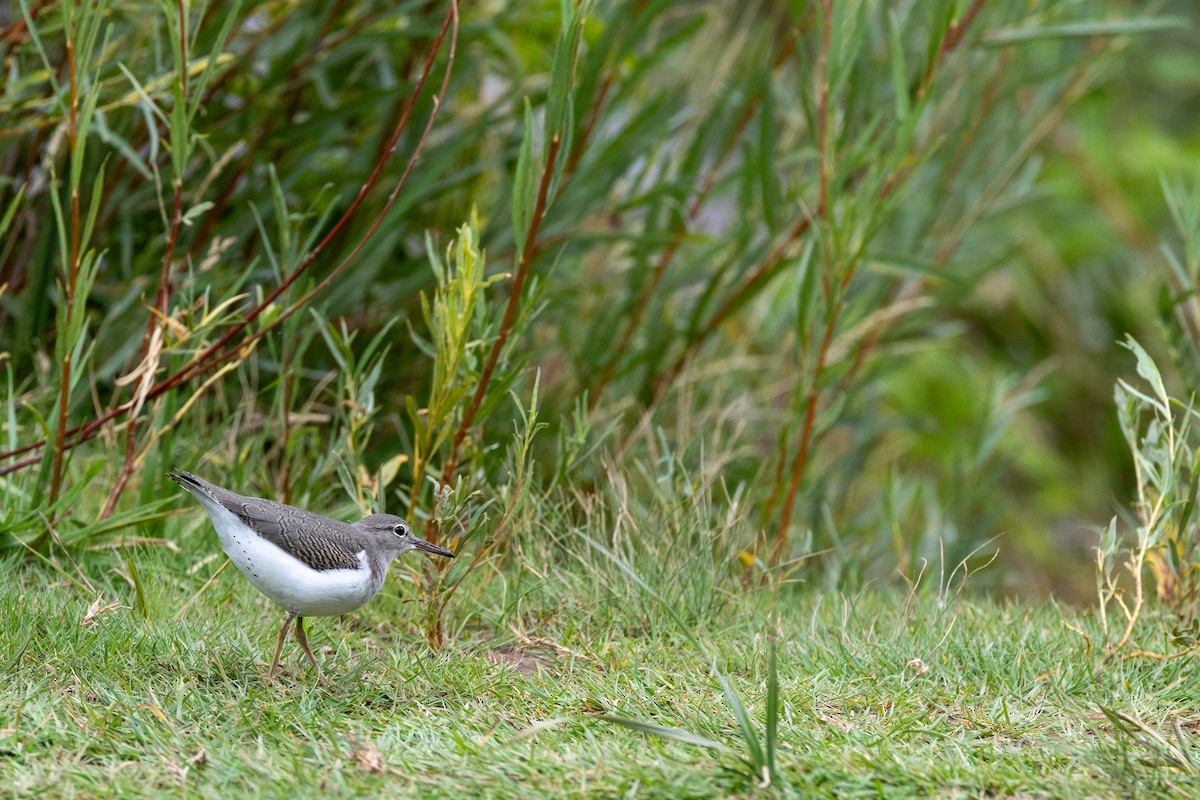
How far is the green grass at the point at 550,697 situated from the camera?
2.50 meters

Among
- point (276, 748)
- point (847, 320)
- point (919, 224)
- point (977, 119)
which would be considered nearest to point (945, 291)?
point (919, 224)

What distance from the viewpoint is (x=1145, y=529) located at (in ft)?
10.4

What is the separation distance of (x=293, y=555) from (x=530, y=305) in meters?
0.94

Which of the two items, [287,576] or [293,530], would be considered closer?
[287,576]

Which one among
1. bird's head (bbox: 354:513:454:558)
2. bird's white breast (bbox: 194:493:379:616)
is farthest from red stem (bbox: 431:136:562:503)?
bird's white breast (bbox: 194:493:379:616)

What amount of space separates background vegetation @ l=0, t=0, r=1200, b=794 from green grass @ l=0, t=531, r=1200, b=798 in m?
0.04

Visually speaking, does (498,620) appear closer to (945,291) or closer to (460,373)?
(460,373)

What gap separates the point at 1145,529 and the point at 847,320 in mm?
1443

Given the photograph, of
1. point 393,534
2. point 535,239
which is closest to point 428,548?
point 393,534

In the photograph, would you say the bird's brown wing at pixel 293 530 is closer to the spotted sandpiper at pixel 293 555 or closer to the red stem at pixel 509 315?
the spotted sandpiper at pixel 293 555

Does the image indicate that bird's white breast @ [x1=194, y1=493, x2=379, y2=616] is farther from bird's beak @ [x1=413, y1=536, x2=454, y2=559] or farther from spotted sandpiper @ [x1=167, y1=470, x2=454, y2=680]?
bird's beak @ [x1=413, y1=536, x2=454, y2=559]

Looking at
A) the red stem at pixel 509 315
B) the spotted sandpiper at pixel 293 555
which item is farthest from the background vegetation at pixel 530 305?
the spotted sandpiper at pixel 293 555

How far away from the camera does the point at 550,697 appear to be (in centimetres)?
296

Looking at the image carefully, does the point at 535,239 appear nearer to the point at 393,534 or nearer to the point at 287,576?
the point at 393,534
